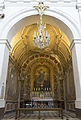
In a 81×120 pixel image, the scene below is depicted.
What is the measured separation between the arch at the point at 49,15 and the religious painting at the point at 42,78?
24.2 ft

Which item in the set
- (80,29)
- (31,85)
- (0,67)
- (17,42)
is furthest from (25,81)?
(80,29)

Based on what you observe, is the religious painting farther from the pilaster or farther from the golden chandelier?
the pilaster

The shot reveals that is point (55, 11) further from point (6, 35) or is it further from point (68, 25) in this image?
point (6, 35)

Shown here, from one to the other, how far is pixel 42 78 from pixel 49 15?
788 centimetres

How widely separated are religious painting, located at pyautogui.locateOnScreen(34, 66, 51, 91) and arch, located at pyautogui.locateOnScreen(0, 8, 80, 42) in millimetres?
7377

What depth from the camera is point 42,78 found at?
12695 mm

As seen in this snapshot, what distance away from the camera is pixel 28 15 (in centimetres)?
600

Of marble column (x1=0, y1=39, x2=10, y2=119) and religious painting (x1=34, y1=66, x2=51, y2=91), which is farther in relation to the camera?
religious painting (x1=34, y1=66, x2=51, y2=91)

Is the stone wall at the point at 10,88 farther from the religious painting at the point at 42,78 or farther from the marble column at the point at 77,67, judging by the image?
the marble column at the point at 77,67

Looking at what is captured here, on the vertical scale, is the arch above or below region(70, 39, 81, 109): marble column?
above

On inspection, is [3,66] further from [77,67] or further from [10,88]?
[10,88]

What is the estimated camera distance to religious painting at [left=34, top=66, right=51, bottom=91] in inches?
486

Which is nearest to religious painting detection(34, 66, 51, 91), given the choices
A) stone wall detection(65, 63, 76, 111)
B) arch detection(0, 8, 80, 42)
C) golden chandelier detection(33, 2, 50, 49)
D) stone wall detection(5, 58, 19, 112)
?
stone wall detection(65, 63, 76, 111)

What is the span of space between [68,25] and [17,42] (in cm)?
439
